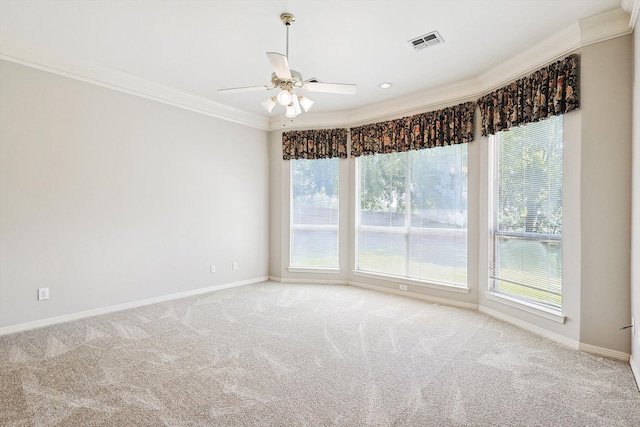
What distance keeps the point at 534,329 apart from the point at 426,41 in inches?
123

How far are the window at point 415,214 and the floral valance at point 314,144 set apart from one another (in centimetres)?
45

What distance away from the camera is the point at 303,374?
256 cm

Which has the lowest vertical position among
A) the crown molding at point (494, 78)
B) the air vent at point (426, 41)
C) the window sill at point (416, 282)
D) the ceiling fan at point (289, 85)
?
the window sill at point (416, 282)

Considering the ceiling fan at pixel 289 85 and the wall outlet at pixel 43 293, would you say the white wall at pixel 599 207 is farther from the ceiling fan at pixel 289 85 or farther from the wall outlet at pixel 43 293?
the wall outlet at pixel 43 293

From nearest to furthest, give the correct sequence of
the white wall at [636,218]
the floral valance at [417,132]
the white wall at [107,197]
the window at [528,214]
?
the white wall at [636,218] < the window at [528,214] < the white wall at [107,197] < the floral valance at [417,132]

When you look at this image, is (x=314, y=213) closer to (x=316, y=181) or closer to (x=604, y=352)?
(x=316, y=181)

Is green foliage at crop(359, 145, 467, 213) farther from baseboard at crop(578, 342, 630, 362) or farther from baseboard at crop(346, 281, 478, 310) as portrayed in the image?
baseboard at crop(578, 342, 630, 362)

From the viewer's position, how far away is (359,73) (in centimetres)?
395

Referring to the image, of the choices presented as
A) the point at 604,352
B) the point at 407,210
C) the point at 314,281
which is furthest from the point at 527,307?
the point at 314,281

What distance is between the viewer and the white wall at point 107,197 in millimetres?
3375

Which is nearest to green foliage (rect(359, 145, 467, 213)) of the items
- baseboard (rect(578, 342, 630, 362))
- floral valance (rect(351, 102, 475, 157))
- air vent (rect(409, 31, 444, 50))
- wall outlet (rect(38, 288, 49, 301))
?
floral valance (rect(351, 102, 475, 157))

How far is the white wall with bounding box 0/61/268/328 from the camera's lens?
3375 mm

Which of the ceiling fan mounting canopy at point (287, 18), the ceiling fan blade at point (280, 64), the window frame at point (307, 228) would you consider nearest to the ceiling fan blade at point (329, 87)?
the ceiling fan blade at point (280, 64)

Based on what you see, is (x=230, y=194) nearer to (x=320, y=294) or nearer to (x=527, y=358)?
(x=320, y=294)
